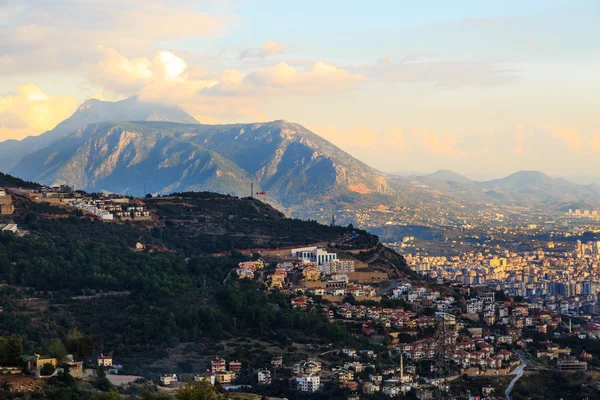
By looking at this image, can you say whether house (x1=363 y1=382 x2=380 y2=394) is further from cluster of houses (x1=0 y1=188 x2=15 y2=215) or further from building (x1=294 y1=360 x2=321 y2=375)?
cluster of houses (x1=0 y1=188 x2=15 y2=215)

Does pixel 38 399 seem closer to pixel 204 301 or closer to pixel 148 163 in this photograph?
pixel 204 301

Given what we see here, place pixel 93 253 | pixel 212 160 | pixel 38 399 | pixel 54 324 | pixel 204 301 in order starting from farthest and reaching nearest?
pixel 212 160 < pixel 93 253 < pixel 204 301 < pixel 54 324 < pixel 38 399

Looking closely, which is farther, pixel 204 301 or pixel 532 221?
pixel 532 221

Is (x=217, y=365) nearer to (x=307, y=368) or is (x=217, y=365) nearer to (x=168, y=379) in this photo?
(x=307, y=368)

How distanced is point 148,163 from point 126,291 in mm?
143184

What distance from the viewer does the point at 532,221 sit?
7776 inches

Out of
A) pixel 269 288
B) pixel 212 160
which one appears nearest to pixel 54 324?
pixel 269 288

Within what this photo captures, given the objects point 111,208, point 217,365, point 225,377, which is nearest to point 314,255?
point 111,208

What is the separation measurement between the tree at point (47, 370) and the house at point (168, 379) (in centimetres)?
974

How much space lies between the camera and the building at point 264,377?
46312 mm

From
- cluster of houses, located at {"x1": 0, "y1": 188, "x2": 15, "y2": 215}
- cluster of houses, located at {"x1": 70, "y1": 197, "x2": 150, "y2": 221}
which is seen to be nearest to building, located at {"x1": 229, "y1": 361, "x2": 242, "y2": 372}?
cluster of houses, located at {"x1": 0, "y1": 188, "x2": 15, "y2": 215}

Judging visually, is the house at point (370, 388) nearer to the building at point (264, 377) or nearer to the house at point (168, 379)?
the building at point (264, 377)

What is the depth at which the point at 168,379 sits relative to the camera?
4316cm

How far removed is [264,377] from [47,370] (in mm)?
15449
